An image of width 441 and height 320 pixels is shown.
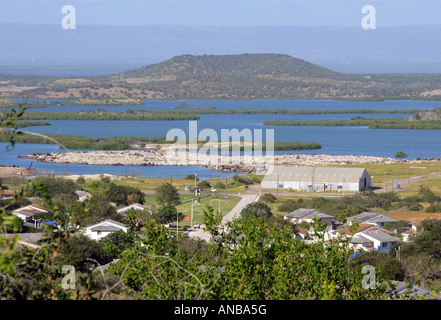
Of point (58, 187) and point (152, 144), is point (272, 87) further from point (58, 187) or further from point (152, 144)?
point (58, 187)

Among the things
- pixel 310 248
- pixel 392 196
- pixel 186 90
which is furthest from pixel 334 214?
pixel 186 90

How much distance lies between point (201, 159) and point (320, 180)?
14.6 metres

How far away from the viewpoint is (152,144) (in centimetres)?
5259

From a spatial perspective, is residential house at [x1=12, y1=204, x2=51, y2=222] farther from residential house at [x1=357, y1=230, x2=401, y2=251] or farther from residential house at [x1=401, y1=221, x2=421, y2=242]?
residential house at [x1=401, y1=221, x2=421, y2=242]

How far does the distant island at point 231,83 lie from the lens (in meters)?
123

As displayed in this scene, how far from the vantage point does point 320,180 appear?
30625mm

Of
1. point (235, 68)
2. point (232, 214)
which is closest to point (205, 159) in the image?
point (232, 214)

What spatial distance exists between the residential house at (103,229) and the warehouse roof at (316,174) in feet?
47.4

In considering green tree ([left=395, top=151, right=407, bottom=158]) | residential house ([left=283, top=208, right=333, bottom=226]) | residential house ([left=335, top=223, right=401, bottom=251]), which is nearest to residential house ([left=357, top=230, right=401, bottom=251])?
residential house ([left=335, top=223, right=401, bottom=251])

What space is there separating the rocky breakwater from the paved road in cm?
1279

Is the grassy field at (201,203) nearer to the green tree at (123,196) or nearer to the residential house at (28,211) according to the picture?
the green tree at (123,196)

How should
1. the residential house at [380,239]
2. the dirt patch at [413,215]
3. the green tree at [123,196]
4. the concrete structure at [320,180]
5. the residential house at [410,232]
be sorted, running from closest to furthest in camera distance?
1. the residential house at [380,239]
2. the residential house at [410,232]
3. the dirt patch at [413,215]
4. the green tree at [123,196]
5. the concrete structure at [320,180]

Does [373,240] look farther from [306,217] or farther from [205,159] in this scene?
[205,159]

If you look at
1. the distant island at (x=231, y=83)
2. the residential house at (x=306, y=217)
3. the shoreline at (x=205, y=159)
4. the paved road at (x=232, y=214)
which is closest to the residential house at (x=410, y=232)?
the residential house at (x=306, y=217)
